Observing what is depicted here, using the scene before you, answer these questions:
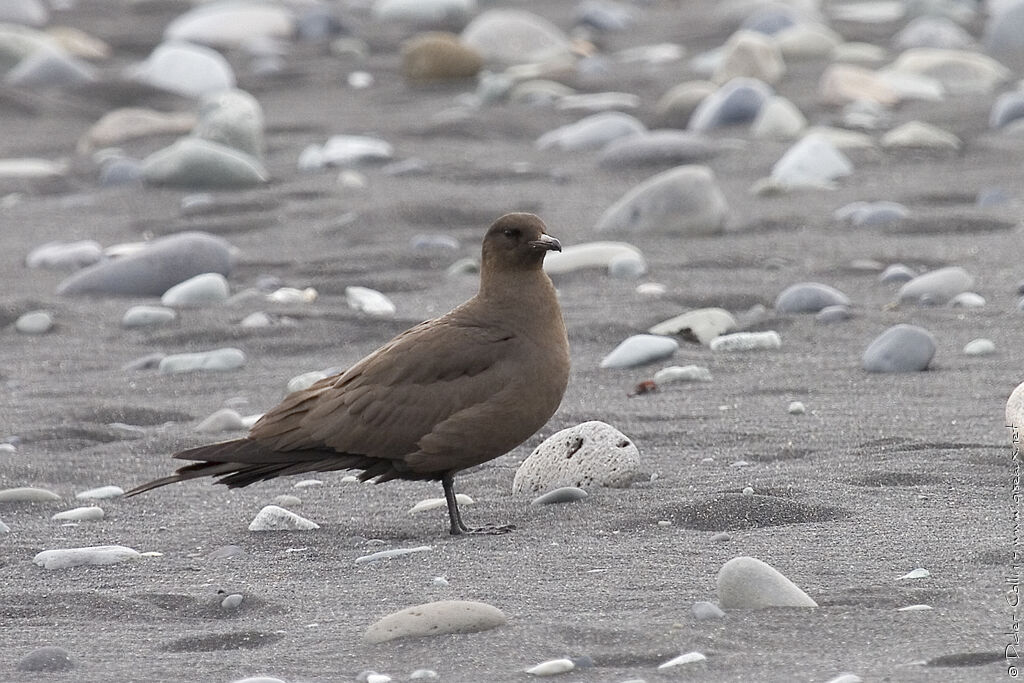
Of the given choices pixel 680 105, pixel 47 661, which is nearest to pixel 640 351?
pixel 47 661

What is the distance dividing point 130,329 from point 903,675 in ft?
14.9

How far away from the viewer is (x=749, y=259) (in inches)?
301

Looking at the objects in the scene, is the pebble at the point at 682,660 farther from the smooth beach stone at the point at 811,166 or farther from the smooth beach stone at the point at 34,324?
the smooth beach stone at the point at 811,166

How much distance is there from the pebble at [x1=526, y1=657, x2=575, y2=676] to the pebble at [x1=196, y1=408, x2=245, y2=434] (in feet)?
8.14

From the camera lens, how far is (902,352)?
19.1 feet

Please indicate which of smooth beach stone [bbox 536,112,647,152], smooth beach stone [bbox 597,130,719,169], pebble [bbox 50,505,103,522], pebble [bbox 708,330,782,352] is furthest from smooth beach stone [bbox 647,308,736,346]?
smooth beach stone [bbox 536,112,647,152]

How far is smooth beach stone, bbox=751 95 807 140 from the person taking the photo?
Answer: 10188 mm

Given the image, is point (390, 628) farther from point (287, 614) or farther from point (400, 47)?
point (400, 47)

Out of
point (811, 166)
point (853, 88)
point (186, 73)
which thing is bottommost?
point (811, 166)

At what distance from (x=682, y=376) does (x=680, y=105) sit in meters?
5.34

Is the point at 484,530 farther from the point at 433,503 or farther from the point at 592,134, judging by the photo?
the point at 592,134

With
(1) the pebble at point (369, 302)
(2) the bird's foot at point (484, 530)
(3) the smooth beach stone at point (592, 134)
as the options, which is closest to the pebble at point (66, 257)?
(1) the pebble at point (369, 302)

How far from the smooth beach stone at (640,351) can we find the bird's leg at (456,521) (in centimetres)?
170

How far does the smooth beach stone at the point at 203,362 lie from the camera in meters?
6.40
